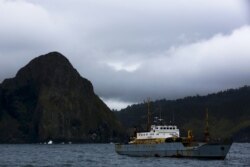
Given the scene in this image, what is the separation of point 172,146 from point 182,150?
318cm

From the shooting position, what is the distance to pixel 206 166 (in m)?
115

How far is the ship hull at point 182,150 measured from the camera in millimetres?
134750

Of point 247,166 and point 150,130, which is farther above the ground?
point 150,130

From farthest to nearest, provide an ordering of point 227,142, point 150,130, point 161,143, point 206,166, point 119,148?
point 119,148, point 150,130, point 161,143, point 227,142, point 206,166

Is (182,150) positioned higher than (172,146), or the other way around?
(172,146)

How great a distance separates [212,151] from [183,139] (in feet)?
30.7

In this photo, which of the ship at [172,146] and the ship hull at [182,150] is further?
the ship at [172,146]

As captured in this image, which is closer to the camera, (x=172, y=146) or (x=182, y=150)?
(x=182, y=150)

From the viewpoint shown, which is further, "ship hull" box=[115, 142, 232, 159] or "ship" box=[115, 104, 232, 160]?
"ship" box=[115, 104, 232, 160]

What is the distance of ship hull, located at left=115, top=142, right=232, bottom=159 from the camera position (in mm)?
134750

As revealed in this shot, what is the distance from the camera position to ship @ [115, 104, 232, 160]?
135m

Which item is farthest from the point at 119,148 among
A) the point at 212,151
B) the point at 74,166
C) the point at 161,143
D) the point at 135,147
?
the point at 74,166

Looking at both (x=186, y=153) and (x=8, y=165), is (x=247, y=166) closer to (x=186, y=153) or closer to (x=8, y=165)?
(x=186, y=153)

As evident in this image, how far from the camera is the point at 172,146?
141 m
